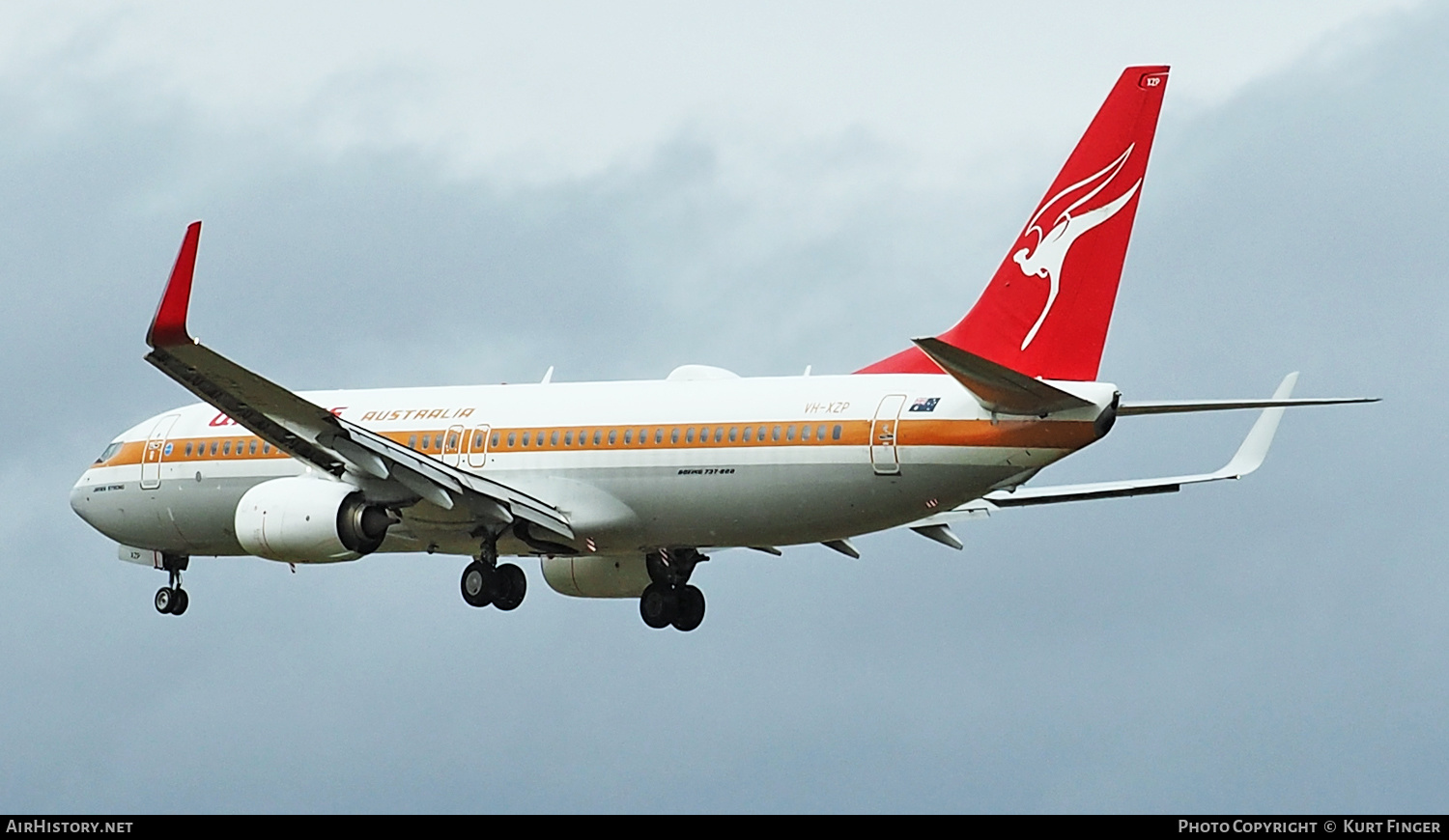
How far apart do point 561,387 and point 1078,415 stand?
1113cm

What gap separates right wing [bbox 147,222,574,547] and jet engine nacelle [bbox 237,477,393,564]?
536 mm

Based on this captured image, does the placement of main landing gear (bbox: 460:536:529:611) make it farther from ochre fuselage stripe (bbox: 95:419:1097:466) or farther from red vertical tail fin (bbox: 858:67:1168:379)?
red vertical tail fin (bbox: 858:67:1168:379)

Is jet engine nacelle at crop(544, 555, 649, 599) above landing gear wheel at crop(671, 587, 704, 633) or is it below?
above

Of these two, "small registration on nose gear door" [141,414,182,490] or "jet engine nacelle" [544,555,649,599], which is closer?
"jet engine nacelle" [544,555,649,599]

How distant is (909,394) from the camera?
37.9m

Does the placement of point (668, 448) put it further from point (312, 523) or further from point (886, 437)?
point (312, 523)

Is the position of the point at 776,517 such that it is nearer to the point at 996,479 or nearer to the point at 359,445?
the point at 996,479

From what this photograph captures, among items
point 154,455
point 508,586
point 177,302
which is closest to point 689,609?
point 508,586

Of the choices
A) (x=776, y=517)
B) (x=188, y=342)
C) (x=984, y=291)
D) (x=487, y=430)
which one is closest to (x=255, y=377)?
(x=188, y=342)

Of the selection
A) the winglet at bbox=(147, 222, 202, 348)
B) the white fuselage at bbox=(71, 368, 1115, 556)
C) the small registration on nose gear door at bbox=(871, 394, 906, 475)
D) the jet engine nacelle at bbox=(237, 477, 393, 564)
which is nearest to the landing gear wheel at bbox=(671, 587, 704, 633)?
the white fuselage at bbox=(71, 368, 1115, 556)

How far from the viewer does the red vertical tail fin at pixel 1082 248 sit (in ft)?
121

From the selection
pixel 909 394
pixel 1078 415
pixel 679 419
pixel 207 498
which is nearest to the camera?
pixel 1078 415

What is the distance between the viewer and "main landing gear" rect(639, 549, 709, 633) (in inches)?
1767

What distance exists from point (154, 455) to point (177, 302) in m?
11.3
